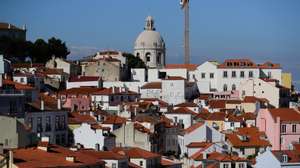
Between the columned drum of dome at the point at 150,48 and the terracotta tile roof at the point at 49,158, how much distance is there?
7666 cm

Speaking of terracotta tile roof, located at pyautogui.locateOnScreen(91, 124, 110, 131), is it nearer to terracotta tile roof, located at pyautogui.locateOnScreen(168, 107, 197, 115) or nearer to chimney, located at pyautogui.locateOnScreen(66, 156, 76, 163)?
terracotta tile roof, located at pyautogui.locateOnScreen(168, 107, 197, 115)

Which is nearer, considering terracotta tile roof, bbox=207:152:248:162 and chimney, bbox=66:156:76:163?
chimney, bbox=66:156:76:163

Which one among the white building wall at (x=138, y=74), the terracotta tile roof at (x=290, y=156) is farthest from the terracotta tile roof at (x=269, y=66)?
the terracotta tile roof at (x=290, y=156)

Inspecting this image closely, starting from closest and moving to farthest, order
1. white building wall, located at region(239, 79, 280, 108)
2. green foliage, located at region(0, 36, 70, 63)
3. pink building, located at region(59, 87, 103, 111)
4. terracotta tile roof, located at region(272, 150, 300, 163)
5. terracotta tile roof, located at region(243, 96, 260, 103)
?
terracotta tile roof, located at region(272, 150, 300, 163), pink building, located at region(59, 87, 103, 111), terracotta tile roof, located at region(243, 96, 260, 103), white building wall, located at region(239, 79, 280, 108), green foliage, located at region(0, 36, 70, 63)

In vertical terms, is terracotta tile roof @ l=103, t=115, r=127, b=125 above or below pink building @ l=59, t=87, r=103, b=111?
below

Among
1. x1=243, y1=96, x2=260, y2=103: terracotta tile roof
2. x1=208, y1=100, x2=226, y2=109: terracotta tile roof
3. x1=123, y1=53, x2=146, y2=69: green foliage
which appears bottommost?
x1=208, y1=100, x2=226, y2=109: terracotta tile roof

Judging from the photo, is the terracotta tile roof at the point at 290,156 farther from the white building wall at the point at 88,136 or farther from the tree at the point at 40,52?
the tree at the point at 40,52

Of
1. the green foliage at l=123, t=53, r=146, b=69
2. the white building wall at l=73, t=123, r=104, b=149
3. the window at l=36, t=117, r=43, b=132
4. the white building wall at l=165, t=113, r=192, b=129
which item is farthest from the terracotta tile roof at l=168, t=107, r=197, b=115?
the green foliage at l=123, t=53, r=146, b=69

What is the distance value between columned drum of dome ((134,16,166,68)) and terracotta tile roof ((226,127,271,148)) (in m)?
51.3

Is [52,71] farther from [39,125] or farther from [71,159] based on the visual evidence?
[71,159]

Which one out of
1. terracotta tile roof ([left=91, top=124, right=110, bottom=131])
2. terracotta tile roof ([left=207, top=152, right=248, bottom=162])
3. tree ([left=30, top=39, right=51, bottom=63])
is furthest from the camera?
tree ([left=30, top=39, right=51, bottom=63])

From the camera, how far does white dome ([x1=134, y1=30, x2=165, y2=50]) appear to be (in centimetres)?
11588

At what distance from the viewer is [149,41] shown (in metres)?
116

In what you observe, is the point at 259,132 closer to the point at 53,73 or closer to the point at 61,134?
the point at 61,134
